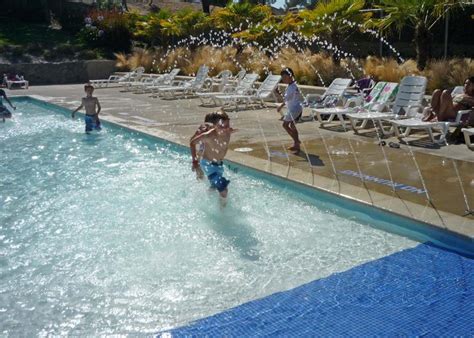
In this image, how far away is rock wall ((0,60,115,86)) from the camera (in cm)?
2814

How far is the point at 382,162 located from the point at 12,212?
16.2ft

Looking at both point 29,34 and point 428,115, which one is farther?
point 29,34

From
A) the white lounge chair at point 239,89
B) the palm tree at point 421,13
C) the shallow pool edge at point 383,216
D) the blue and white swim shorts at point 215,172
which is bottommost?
the shallow pool edge at point 383,216

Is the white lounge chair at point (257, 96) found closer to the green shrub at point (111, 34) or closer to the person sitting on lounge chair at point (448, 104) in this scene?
the person sitting on lounge chair at point (448, 104)

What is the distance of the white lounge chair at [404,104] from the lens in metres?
9.51

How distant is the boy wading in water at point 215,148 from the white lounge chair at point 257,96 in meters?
8.42

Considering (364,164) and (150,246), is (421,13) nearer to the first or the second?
(364,164)

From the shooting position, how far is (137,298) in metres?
4.13

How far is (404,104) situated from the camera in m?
9.88

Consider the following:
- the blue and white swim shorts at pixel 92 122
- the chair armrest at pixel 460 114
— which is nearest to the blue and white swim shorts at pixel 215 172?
the chair armrest at pixel 460 114

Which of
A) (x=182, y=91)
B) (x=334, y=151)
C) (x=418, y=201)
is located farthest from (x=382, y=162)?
(x=182, y=91)

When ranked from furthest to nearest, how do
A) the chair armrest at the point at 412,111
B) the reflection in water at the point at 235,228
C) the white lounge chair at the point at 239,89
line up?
the white lounge chair at the point at 239,89 → the chair armrest at the point at 412,111 → the reflection in water at the point at 235,228

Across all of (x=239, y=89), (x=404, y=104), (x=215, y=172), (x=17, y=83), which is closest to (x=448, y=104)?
(x=404, y=104)

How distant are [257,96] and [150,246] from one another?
9.52 meters
